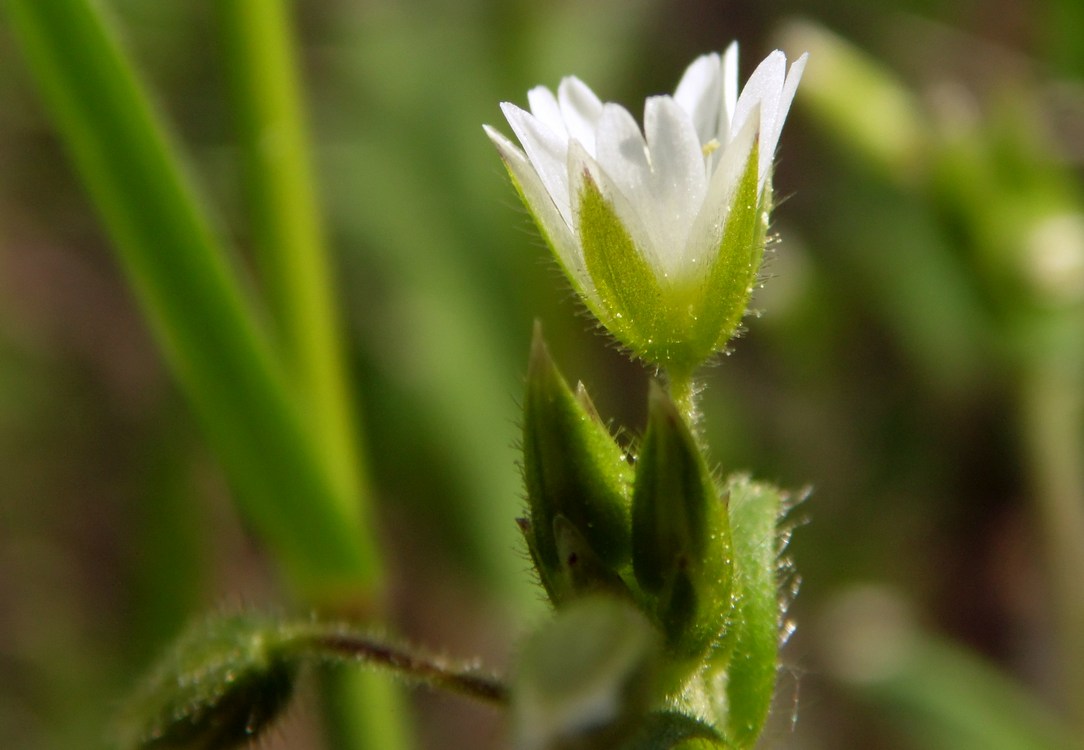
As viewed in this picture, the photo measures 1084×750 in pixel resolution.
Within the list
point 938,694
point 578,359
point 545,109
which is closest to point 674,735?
point 545,109

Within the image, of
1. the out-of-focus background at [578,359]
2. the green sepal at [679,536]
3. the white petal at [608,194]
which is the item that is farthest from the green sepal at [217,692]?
the out-of-focus background at [578,359]

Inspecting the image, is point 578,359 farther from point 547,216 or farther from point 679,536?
point 679,536

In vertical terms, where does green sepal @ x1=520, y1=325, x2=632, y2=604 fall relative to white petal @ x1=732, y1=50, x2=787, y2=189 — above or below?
below

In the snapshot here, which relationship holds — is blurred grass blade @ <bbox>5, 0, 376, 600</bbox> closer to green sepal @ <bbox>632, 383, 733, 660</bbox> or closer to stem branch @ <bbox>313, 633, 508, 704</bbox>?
stem branch @ <bbox>313, 633, 508, 704</bbox>

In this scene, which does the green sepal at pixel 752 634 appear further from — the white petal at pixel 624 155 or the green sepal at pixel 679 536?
the white petal at pixel 624 155

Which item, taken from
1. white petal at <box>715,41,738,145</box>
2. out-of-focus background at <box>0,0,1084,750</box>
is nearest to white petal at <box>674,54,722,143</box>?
white petal at <box>715,41,738,145</box>

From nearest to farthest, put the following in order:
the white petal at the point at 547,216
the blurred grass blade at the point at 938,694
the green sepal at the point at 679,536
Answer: the green sepal at the point at 679,536
the white petal at the point at 547,216
the blurred grass blade at the point at 938,694

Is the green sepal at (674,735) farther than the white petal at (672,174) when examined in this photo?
No
